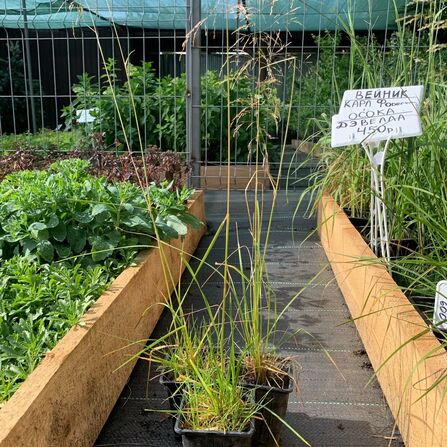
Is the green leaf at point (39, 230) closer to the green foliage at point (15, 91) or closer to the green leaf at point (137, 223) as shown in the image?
the green leaf at point (137, 223)

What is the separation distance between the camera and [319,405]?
1788mm

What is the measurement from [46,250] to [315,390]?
113 centimetres

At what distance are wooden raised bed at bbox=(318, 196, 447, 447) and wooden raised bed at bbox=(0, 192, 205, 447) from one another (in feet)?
2.35

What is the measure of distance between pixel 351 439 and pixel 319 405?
7.1 inches

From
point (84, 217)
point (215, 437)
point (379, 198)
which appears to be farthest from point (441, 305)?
point (84, 217)

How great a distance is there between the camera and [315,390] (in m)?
1.87

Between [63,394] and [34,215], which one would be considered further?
[34,215]

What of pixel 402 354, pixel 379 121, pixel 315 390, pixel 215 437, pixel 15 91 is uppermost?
pixel 15 91

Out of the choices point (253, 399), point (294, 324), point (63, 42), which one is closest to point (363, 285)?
point (294, 324)

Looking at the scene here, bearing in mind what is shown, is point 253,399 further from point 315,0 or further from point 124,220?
point 315,0

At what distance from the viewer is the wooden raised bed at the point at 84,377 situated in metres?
1.21

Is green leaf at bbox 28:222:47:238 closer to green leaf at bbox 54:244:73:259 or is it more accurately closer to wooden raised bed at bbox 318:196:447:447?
green leaf at bbox 54:244:73:259

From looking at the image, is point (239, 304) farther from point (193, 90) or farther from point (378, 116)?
point (193, 90)

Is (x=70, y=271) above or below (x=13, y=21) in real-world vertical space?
below
